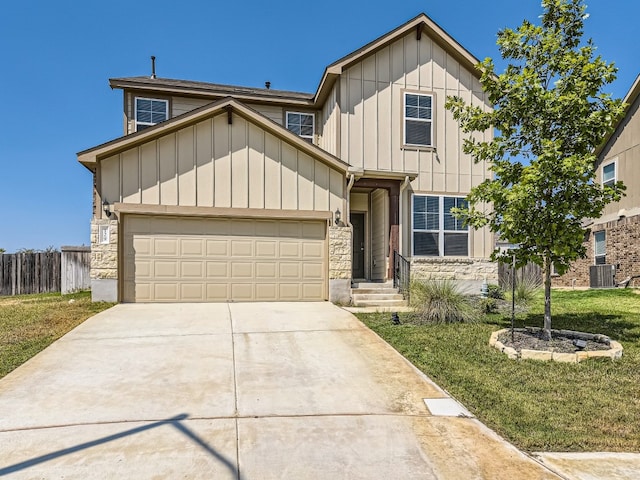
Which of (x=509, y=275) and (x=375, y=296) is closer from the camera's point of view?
(x=375, y=296)

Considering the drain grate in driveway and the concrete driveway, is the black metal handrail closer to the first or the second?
the concrete driveway

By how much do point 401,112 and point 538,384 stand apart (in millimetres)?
9574

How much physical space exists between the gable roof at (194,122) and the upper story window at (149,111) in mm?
3265

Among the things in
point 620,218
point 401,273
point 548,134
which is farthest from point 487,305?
point 620,218

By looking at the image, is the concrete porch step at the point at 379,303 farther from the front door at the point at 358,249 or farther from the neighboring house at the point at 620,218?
the neighboring house at the point at 620,218

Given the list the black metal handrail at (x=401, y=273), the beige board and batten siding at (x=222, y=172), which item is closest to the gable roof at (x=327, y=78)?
the beige board and batten siding at (x=222, y=172)

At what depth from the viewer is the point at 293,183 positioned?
11.1m

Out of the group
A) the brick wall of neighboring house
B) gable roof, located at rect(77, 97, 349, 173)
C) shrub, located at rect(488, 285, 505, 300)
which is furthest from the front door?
the brick wall of neighboring house

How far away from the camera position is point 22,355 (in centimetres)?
607

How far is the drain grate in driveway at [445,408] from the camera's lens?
4.32 m

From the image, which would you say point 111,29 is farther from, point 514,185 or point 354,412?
point 354,412

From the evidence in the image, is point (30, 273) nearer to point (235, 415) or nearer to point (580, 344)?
point (235, 415)

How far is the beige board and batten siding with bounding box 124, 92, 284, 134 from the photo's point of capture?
13.1m

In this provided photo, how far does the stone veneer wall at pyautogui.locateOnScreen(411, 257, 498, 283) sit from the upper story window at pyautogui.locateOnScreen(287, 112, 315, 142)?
5441mm
